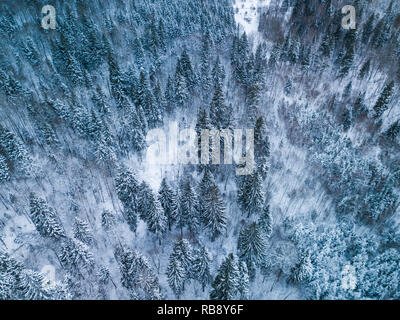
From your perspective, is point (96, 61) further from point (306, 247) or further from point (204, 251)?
point (306, 247)

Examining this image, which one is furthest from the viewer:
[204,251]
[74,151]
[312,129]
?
[312,129]

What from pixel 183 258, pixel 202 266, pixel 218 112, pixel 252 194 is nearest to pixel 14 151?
pixel 183 258

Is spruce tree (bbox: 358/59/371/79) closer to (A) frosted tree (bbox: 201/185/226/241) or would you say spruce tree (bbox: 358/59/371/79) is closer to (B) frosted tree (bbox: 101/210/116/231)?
(A) frosted tree (bbox: 201/185/226/241)

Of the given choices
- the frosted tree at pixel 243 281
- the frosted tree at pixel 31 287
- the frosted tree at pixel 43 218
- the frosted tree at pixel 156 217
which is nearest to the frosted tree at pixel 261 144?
the frosted tree at pixel 243 281

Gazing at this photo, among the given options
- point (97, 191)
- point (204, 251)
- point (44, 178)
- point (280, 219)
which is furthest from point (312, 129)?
point (44, 178)

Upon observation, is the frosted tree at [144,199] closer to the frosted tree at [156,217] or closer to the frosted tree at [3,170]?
the frosted tree at [156,217]

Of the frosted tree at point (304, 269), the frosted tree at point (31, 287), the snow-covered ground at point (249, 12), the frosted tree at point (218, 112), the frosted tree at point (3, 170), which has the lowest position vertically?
the frosted tree at point (304, 269)
